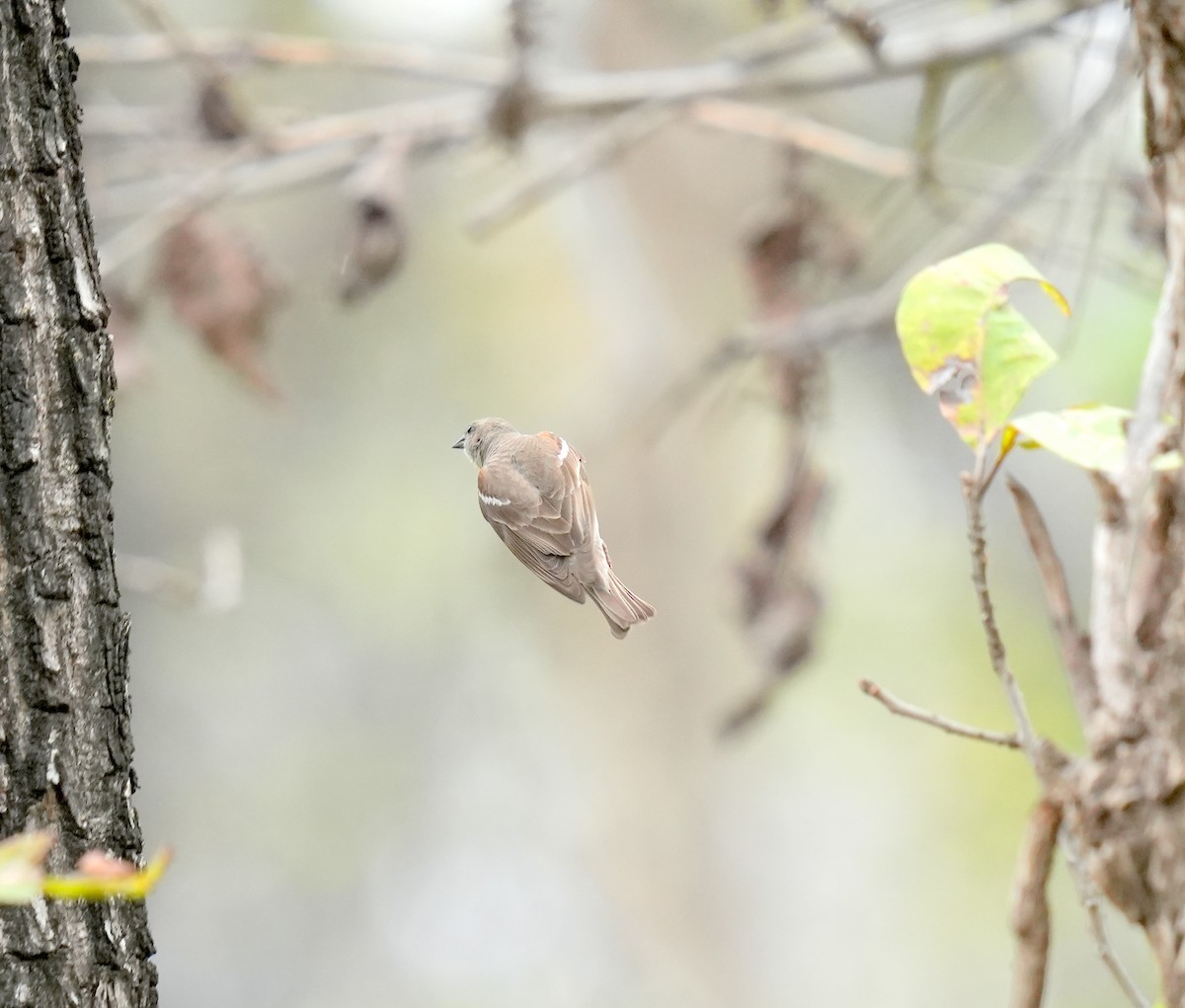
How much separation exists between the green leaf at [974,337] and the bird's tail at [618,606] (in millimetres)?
480

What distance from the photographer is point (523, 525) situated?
777 millimetres

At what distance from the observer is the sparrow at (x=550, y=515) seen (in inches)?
28.8

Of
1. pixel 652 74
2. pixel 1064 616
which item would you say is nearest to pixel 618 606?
pixel 1064 616

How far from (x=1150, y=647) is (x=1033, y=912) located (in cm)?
30

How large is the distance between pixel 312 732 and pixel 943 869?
5691mm

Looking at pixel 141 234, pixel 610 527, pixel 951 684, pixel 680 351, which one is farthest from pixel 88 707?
pixel 951 684

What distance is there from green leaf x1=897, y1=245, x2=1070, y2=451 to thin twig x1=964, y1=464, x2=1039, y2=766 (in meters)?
0.04

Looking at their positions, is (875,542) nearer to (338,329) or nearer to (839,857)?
(839,857)

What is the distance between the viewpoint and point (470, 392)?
12406 mm

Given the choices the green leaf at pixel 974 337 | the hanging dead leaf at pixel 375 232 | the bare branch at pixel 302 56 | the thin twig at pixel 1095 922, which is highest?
the bare branch at pixel 302 56

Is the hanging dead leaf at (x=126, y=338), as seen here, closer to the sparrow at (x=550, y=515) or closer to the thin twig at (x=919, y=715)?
the thin twig at (x=919, y=715)

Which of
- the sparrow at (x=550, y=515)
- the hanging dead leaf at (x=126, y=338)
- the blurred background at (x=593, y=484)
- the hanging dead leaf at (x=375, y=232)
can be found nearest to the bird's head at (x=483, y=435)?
the sparrow at (x=550, y=515)

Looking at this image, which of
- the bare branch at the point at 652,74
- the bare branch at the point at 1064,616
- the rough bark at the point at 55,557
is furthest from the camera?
the bare branch at the point at 652,74

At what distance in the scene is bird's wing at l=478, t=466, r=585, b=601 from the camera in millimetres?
743
